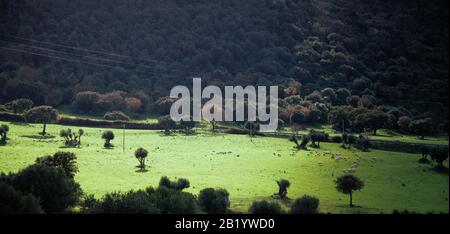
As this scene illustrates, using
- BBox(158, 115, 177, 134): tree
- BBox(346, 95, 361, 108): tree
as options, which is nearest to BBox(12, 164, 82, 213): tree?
BBox(158, 115, 177, 134): tree

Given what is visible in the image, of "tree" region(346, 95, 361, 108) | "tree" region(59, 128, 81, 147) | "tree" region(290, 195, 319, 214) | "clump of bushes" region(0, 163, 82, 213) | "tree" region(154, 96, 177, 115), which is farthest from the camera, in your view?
"tree" region(346, 95, 361, 108)

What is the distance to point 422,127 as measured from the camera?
3962 inches

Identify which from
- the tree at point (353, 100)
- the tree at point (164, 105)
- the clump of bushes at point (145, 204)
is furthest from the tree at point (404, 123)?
the clump of bushes at point (145, 204)

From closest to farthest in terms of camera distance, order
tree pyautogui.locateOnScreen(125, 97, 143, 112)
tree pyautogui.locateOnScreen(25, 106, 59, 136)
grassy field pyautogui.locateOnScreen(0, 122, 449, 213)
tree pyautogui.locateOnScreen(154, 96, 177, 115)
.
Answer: grassy field pyautogui.locateOnScreen(0, 122, 449, 213)
tree pyautogui.locateOnScreen(25, 106, 59, 136)
tree pyautogui.locateOnScreen(154, 96, 177, 115)
tree pyautogui.locateOnScreen(125, 97, 143, 112)

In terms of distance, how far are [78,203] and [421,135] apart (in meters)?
81.4

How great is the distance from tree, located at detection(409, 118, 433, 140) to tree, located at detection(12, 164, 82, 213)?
250 ft

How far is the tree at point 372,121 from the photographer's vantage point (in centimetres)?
11219

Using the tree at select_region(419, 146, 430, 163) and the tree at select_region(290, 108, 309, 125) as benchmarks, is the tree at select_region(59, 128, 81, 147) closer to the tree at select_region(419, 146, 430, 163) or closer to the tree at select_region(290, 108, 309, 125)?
the tree at select_region(419, 146, 430, 163)

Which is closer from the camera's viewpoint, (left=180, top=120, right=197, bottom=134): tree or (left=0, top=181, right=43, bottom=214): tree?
(left=0, top=181, right=43, bottom=214): tree

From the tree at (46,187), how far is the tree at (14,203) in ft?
23.4

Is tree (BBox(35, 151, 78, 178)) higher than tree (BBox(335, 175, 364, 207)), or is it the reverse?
tree (BBox(35, 151, 78, 178))

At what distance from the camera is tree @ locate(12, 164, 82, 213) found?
44.6 metres

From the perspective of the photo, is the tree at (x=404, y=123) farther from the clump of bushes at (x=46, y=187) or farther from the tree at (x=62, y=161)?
the clump of bushes at (x=46, y=187)

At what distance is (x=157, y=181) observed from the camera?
60.1m
